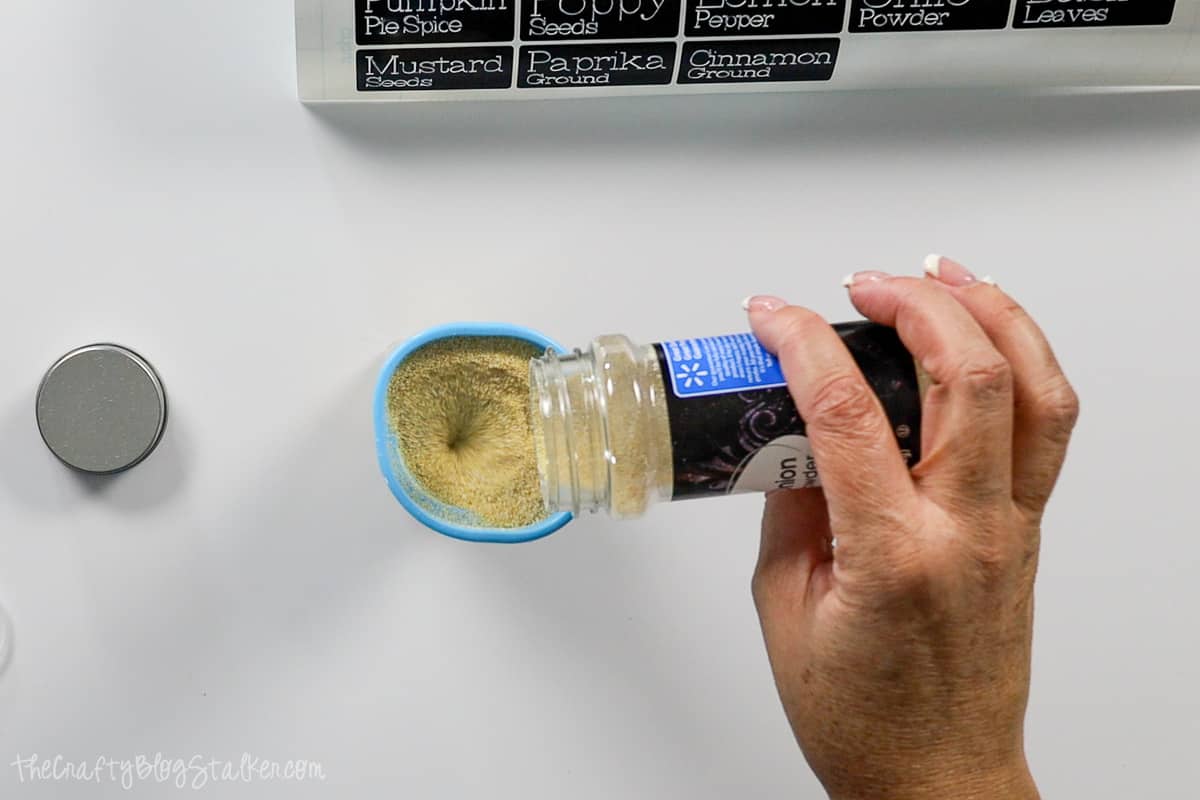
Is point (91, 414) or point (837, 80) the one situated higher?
point (837, 80)

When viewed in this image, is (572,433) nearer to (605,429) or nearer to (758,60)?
(605,429)

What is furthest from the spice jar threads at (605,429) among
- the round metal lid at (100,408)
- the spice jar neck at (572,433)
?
the round metal lid at (100,408)

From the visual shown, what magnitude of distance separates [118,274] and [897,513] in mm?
435

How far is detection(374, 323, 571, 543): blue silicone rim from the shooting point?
530mm

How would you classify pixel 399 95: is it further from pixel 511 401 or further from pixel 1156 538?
pixel 1156 538

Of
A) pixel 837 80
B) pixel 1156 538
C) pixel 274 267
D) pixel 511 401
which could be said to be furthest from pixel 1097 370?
pixel 274 267

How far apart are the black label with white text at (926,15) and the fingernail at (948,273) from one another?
0.17 metres

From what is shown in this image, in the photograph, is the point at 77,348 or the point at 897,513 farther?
the point at 77,348

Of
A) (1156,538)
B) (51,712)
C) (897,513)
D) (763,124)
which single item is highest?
(763,124)

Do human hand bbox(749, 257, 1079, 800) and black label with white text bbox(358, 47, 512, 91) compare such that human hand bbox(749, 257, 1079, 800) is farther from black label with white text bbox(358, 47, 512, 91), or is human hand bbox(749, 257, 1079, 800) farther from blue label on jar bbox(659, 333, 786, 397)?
black label with white text bbox(358, 47, 512, 91)

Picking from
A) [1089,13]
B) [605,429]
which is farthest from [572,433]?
[1089,13]

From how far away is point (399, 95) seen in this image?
56cm

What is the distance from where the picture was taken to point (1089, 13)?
56 cm

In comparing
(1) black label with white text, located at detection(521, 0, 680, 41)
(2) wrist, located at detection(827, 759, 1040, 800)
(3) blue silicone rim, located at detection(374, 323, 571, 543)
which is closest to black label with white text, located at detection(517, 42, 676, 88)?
(1) black label with white text, located at detection(521, 0, 680, 41)
